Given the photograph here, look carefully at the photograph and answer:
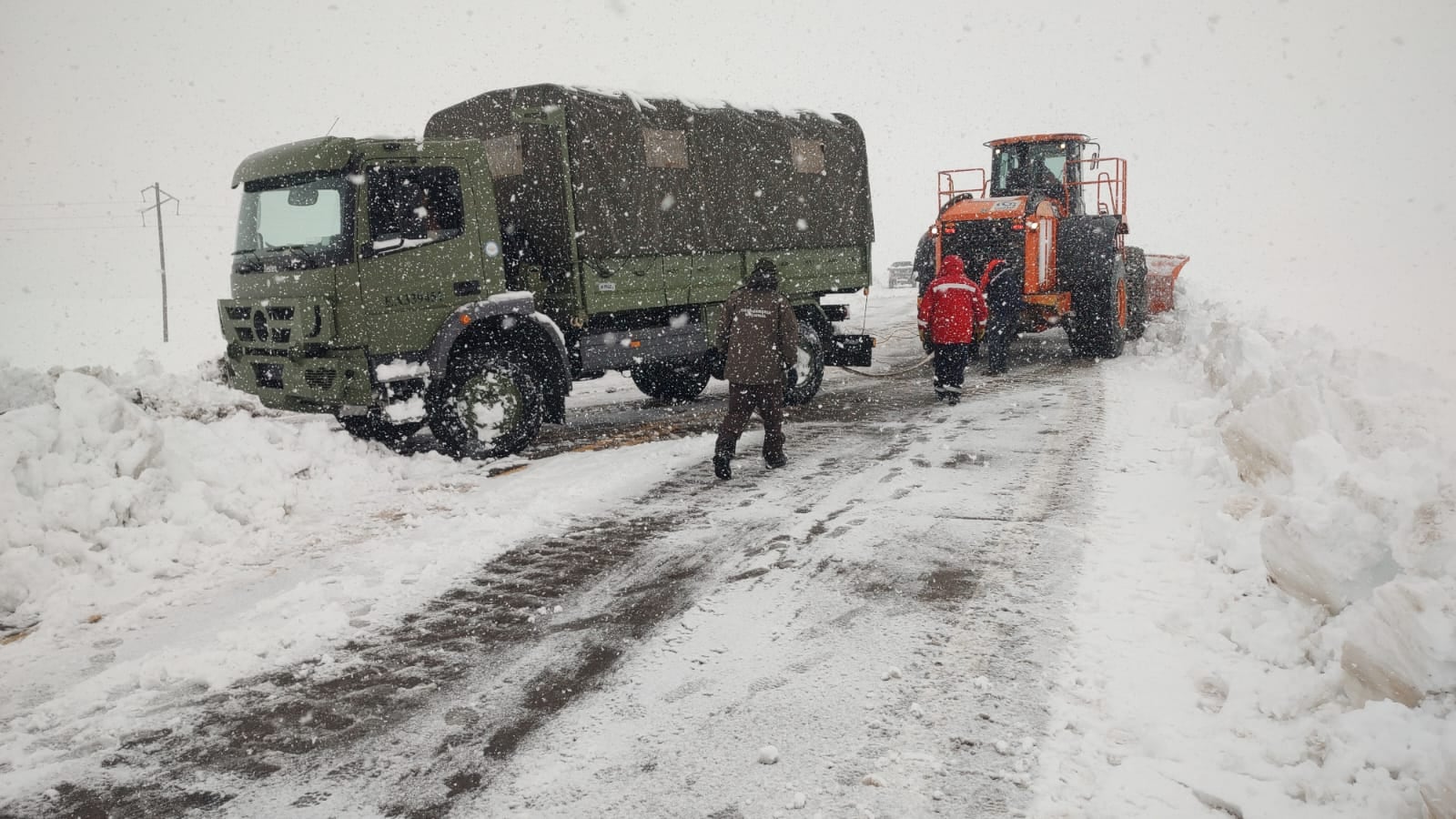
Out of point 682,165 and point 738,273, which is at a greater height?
point 682,165

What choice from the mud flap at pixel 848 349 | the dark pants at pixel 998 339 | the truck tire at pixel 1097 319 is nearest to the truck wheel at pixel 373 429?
the mud flap at pixel 848 349

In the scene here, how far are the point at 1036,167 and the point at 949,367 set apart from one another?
241 inches

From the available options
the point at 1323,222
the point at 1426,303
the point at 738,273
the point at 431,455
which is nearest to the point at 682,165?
the point at 738,273

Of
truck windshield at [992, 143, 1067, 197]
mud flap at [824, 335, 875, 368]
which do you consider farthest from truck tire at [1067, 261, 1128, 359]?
mud flap at [824, 335, 875, 368]

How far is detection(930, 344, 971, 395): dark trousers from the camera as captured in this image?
10836mm

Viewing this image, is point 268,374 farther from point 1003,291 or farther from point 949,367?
point 1003,291

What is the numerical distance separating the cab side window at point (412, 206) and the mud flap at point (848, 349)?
16.9ft

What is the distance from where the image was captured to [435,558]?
559 centimetres

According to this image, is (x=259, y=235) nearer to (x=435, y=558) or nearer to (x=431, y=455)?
(x=431, y=455)

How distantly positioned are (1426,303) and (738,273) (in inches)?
536

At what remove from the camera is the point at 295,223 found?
7809 mm

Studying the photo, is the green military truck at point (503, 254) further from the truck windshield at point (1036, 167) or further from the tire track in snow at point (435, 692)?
the truck windshield at point (1036, 167)

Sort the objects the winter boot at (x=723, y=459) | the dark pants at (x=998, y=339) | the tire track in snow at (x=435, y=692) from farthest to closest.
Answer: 1. the dark pants at (x=998, y=339)
2. the winter boot at (x=723, y=459)
3. the tire track in snow at (x=435, y=692)

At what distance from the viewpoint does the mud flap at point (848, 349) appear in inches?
463
